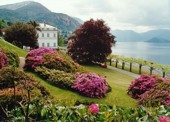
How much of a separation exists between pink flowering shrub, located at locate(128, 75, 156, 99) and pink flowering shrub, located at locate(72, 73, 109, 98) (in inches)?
99.7

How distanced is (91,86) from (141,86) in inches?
156

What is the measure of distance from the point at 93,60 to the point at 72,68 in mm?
35040

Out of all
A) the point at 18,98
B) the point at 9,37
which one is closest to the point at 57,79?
the point at 18,98

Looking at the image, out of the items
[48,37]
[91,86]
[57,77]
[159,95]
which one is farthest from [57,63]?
[48,37]

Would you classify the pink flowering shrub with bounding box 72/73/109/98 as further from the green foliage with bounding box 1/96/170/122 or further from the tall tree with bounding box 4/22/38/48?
the tall tree with bounding box 4/22/38/48

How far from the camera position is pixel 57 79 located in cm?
2169

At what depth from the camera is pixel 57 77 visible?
2195cm

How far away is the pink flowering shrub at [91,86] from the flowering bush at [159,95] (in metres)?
2.61

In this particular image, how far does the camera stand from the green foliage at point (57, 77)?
21.1m

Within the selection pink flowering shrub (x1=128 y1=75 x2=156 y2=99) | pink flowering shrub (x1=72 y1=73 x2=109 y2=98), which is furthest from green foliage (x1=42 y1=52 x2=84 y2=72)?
pink flowering shrub (x1=128 y1=75 x2=156 y2=99)

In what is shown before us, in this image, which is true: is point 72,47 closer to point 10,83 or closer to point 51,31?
point 10,83

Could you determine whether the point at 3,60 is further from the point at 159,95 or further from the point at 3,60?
the point at 159,95

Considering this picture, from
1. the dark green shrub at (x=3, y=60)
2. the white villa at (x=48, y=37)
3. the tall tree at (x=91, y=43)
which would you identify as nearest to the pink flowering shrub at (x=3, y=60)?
the dark green shrub at (x=3, y=60)

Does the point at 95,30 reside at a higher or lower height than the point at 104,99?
higher
